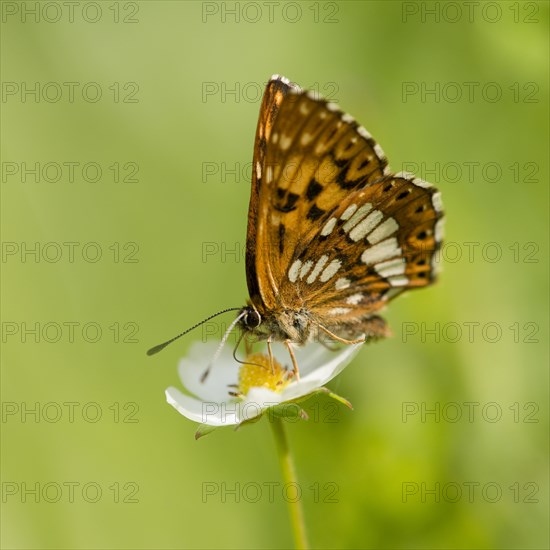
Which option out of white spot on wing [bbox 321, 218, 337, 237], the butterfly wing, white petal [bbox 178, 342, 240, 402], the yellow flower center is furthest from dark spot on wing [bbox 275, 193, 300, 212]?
white petal [bbox 178, 342, 240, 402]

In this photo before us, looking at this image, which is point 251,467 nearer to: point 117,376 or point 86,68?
point 117,376

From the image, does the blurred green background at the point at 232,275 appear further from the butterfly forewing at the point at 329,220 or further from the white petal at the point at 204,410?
the butterfly forewing at the point at 329,220

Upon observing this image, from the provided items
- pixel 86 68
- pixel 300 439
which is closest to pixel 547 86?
pixel 300 439

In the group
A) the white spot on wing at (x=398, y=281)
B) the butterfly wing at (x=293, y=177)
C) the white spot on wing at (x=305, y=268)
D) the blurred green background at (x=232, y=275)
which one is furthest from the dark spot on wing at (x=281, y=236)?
the blurred green background at (x=232, y=275)

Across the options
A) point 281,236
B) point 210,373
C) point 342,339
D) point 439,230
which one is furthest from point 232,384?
point 439,230

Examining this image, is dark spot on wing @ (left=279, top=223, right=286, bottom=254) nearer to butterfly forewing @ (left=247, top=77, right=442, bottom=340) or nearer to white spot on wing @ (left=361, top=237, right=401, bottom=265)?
butterfly forewing @ (left=247, top=77, right=442, bottom=340)
